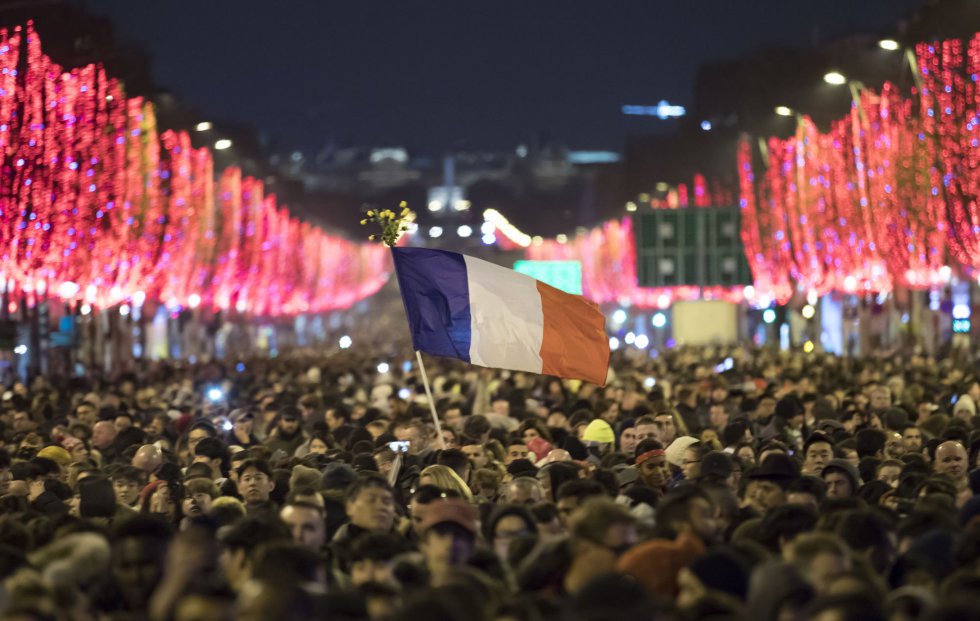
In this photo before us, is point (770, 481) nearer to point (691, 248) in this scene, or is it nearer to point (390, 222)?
point (390, 222)

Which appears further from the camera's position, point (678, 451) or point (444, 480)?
point (678, 451)

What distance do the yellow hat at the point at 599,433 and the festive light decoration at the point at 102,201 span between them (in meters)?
25.1

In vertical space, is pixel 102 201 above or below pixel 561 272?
above

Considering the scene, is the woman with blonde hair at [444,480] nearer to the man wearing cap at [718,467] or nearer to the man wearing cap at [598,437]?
the man wearing cap at [718,467]

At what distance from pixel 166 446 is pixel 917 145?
29.1 meters

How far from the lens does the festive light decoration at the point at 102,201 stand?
138 ft

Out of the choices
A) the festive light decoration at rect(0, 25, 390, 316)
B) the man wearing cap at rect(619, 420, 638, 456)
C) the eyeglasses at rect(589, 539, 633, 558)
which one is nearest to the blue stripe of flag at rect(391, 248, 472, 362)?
the man wearing cap at rect(619, 420, 638, 456)

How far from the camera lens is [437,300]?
16.5 meters

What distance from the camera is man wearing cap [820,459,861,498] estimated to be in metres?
12.4

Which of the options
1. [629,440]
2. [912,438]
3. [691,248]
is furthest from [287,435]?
[691,248]

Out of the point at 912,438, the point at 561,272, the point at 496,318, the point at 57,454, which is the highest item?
the point at 561,272

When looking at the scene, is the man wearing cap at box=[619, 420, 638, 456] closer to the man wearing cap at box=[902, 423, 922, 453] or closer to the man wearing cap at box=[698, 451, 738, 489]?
the man wearing cap at box=[902, 423, 922, 453]

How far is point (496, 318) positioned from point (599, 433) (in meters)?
2.35

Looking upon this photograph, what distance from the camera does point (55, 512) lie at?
1216 centimetres
